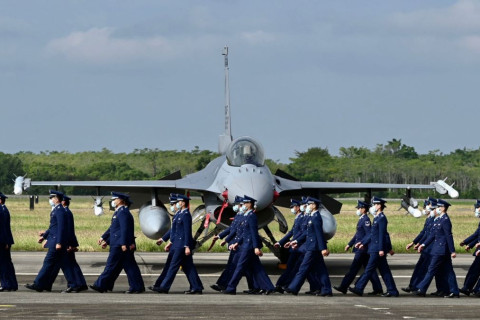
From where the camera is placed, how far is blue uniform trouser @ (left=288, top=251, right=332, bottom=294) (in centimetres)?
1775

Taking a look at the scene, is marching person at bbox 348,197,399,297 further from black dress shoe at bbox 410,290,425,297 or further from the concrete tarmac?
black dress shoe at bbox 410,290,425,297

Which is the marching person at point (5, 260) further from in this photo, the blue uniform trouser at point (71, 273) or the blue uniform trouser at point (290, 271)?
the blue uniform trouser at point (290, 271)

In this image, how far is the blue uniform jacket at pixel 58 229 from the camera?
17.3 meters

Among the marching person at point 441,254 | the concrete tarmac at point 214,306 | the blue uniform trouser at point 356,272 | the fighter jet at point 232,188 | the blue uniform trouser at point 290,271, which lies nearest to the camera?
the concrete tarmac at point 214,306

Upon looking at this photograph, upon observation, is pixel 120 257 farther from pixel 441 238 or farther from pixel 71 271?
pixel 441 238

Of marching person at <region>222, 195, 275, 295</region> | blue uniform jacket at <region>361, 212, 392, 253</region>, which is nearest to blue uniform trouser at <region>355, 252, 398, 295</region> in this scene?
blue uniform jacket at <region>361, 212, 392, 253</region>

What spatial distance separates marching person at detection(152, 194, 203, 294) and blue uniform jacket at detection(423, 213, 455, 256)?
4241 millimetres

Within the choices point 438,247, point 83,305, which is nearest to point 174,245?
point 83,305

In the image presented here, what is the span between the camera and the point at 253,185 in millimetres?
21438

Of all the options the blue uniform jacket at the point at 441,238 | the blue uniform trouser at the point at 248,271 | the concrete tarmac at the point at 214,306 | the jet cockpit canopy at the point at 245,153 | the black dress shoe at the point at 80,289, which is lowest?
the concrete tarmac at the point at 214,306

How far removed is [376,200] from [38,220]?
104 ft

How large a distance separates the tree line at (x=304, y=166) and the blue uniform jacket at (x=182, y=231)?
62781 mm

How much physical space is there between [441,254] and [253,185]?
488cm

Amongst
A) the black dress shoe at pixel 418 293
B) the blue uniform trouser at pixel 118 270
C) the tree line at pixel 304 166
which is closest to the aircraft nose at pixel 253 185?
the black dress shoe at pixel 418 293
